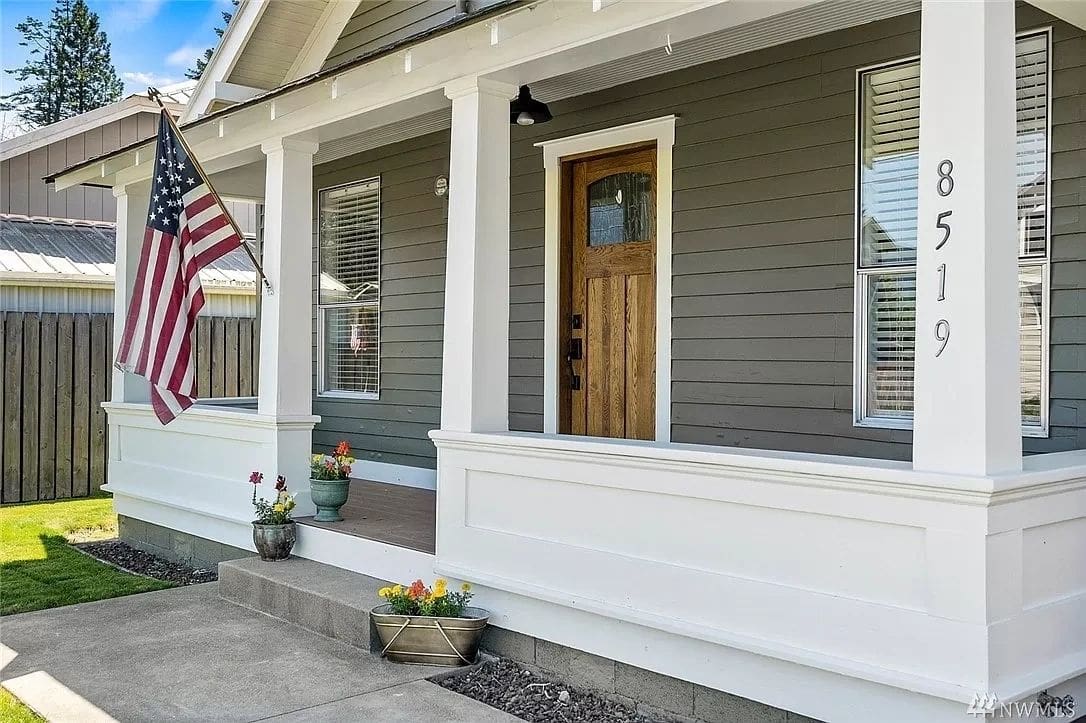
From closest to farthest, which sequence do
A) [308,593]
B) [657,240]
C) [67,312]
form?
[308,593], [657,240], [67,312]

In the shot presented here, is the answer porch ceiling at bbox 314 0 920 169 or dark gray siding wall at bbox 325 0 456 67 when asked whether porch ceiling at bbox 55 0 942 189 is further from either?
dark gray siding wall at bbox 325 0 456 67

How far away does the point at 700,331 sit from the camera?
5805mm

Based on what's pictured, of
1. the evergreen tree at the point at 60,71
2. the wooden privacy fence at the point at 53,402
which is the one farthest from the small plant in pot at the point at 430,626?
the evergreen tree at the point at 60,71

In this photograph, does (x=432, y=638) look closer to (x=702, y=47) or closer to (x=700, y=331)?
(x=700, y=331)

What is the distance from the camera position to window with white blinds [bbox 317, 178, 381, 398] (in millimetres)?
8469

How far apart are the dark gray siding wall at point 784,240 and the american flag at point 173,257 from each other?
2621 millimetres

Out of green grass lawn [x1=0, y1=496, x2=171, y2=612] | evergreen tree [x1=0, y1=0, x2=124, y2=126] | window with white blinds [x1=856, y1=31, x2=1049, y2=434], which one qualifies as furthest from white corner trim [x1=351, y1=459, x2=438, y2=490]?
evergreen tree [x1=0, y1=0, x2=124, y2=126]

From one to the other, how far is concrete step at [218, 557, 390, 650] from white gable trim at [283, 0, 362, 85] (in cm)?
428

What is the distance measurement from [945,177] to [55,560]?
6.86 m

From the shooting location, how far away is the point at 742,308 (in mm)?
5594

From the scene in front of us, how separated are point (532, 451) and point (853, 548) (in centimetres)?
160

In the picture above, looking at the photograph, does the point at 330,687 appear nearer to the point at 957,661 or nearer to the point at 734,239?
the point at 957,661

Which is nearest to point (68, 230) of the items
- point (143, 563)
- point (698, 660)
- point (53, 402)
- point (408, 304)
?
point (53, 402)

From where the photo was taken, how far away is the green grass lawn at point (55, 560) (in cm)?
626
